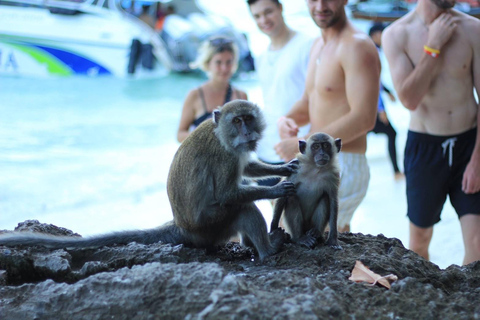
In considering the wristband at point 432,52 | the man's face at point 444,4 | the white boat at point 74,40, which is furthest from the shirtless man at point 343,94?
the white boat at point 74,40

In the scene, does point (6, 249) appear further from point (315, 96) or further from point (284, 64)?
point (284, 64)

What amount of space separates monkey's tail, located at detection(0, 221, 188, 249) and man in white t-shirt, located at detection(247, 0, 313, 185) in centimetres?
195

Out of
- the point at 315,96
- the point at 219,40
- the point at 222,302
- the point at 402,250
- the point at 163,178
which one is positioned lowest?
the point at 163,178

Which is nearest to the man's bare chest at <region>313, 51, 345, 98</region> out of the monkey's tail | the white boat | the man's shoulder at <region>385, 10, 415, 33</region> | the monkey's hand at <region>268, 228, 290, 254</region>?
the man's shoulder at <region>385, 10, 415, 33</region>

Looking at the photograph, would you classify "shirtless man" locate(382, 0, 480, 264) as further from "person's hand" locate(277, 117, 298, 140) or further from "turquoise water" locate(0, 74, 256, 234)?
"turquoise water" locate(0, 74, 256, 234)

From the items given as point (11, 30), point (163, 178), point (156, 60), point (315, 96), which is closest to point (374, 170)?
point (163, 178)

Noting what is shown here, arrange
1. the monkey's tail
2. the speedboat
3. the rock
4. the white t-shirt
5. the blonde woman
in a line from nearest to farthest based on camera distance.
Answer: the rock
the monkey's tail
the white t-shirt
the blonde woman
the speedboat

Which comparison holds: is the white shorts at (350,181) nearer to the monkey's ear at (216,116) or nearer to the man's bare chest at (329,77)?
the man's bare chest at (329,77)

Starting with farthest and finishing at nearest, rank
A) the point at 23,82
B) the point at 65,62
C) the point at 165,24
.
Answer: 1. the point at 165,24
2. the point at 23,82
3. the point at 65,62

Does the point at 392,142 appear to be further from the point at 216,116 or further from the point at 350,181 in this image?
the point at 216,116

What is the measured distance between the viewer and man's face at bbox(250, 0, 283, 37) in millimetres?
4586

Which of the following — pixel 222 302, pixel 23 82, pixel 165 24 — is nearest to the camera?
pixel 222 302

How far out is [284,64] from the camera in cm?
449

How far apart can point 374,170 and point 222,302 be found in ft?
26.4
